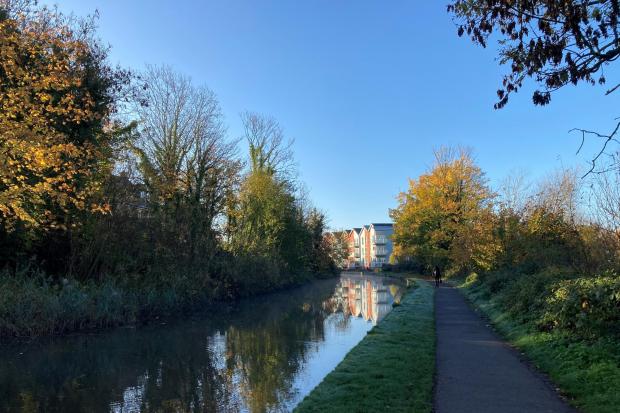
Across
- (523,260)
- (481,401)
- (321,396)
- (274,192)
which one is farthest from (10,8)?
(274,192)

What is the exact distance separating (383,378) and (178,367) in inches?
223

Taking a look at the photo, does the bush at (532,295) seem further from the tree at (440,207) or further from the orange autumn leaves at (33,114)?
the tree at (440,207)

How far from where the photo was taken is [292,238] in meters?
47.5

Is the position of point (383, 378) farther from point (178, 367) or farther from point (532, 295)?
point (532, 295)

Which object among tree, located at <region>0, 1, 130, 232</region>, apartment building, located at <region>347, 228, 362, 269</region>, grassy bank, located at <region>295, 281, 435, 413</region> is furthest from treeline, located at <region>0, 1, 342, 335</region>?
apartment building, located at <region>347, 228, 362, 269</region>

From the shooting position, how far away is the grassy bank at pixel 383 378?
714 centimetres

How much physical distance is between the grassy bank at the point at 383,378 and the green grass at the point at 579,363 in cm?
204

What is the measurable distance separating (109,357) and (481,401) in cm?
987

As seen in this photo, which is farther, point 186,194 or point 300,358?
point 186,194

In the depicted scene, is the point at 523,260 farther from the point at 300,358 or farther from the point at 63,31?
the point at 63,31

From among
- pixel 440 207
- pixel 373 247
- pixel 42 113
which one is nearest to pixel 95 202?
pixel 42 113

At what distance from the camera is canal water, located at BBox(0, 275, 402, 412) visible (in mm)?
8984

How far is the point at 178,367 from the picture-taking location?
11992 millimetres

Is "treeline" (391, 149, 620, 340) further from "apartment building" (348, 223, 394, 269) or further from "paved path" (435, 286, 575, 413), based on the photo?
A: "apartment building" (348, 223, 394, 269)
